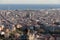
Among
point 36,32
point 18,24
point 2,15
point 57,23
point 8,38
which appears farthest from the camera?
point 2,15

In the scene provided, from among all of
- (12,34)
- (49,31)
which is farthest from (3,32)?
(49,31)

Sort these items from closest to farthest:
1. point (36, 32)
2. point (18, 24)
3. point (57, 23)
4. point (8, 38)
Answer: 1. point (8, 38)
2. point (36, 32)
3. point (18, 24)
4. point (57, 23)

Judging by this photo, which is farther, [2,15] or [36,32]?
[2,15]

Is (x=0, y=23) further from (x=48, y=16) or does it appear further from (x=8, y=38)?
(x=48, y=16)

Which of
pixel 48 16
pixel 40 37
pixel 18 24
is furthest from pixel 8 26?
pixel 48 16

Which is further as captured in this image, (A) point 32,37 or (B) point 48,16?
(B) point 48,16

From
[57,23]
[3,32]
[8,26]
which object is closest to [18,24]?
[8,26]

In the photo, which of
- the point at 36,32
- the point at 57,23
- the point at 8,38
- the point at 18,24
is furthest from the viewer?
the point at 57,23

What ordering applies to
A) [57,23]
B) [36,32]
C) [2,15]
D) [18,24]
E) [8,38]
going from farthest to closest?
[2,15]
[57,23]
[18,24]
[36,32]
[8,38]

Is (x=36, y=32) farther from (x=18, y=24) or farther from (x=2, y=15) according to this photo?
(x=2, y=15)
